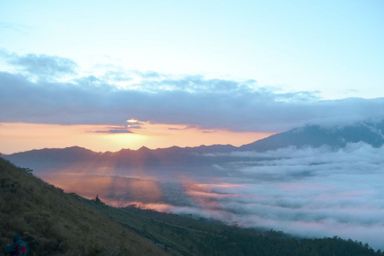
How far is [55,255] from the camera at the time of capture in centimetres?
2822

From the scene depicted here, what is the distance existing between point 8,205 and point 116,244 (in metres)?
9.00

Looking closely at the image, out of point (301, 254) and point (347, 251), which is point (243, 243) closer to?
point (301, 254)

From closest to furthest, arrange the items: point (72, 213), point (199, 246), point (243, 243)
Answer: point (72, 213) → point (199, 246) → point (243, 243)

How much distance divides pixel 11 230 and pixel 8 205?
4.39m

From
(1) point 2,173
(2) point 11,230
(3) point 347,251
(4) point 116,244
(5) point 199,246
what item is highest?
(1) point 2,173

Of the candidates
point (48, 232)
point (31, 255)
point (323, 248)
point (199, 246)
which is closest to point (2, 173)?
point (48, 232)

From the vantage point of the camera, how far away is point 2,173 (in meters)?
42.5

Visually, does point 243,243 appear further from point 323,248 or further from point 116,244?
point 116,244

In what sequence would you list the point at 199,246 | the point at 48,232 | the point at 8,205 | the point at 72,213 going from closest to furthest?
the point at 48,232
the point at 8,205
the point at 72,213
the point at 199,246

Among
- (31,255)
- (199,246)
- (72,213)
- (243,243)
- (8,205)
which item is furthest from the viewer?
(243,243)

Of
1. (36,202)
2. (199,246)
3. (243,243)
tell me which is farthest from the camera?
(243,243)

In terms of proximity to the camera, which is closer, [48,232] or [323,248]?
[48,232]

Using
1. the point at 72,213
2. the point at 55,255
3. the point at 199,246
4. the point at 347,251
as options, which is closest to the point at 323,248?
the point at 347,251

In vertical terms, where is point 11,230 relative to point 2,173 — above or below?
below
